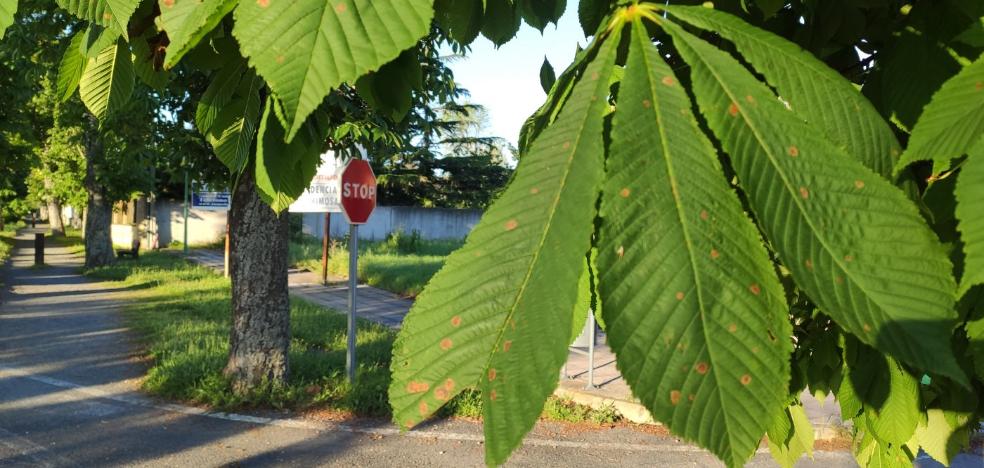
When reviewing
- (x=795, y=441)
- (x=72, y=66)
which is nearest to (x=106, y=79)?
(x=72, y=66)

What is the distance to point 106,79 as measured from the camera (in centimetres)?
128

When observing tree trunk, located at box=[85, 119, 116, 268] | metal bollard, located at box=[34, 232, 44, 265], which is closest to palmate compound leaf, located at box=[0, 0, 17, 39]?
tree trunk, located at box=[85, 119, 116, 268]

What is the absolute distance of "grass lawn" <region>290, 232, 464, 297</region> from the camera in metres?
14.9

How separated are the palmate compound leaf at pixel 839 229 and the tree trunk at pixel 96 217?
18.9 m

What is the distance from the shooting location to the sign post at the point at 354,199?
7.30 meters

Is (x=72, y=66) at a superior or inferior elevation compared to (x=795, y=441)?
superior

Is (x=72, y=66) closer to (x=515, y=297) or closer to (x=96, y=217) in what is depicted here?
(x=515, y=297)

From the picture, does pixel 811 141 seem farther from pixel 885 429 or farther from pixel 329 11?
pixel 885 429

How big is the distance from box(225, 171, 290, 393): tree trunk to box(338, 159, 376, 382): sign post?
25.8 inches

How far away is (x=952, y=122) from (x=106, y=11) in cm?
90

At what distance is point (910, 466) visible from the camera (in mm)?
1304

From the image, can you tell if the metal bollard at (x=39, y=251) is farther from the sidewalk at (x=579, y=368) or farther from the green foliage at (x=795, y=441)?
the green foliage at (x=795, y=441)

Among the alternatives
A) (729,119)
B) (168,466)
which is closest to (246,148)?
(729,119)

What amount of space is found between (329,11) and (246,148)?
0.55 meters
